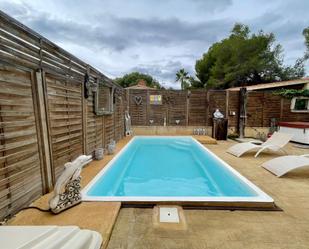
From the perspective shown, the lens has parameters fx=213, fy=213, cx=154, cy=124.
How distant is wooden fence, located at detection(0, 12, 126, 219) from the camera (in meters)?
2.24

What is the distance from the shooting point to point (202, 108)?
414 inches

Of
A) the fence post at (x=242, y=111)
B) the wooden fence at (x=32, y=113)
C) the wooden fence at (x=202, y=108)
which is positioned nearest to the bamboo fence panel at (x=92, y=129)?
the wooden fence at (x=32, y=113)

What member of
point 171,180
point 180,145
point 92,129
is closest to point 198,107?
point 180,145

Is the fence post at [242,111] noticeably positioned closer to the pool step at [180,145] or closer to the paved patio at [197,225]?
the pool step at [180,145]

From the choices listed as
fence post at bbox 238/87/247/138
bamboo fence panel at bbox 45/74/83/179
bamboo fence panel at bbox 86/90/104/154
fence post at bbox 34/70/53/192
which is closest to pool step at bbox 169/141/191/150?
fence post at bbox 238/87/247/138

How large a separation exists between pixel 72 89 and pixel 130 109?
6601mm

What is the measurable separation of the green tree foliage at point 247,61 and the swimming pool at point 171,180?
13.8 m

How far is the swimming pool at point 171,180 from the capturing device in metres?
3.04

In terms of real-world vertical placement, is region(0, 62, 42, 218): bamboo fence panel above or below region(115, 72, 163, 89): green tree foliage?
below

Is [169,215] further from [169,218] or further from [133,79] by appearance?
[133,79]

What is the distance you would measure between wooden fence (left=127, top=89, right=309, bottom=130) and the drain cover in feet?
26.3

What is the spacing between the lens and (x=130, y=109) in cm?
1058

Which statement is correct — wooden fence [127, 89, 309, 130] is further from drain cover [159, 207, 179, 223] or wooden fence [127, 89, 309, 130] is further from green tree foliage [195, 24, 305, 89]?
green tree foliage [195, 24, 305, 89]

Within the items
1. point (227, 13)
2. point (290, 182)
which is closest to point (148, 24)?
A: point (227, 13)
